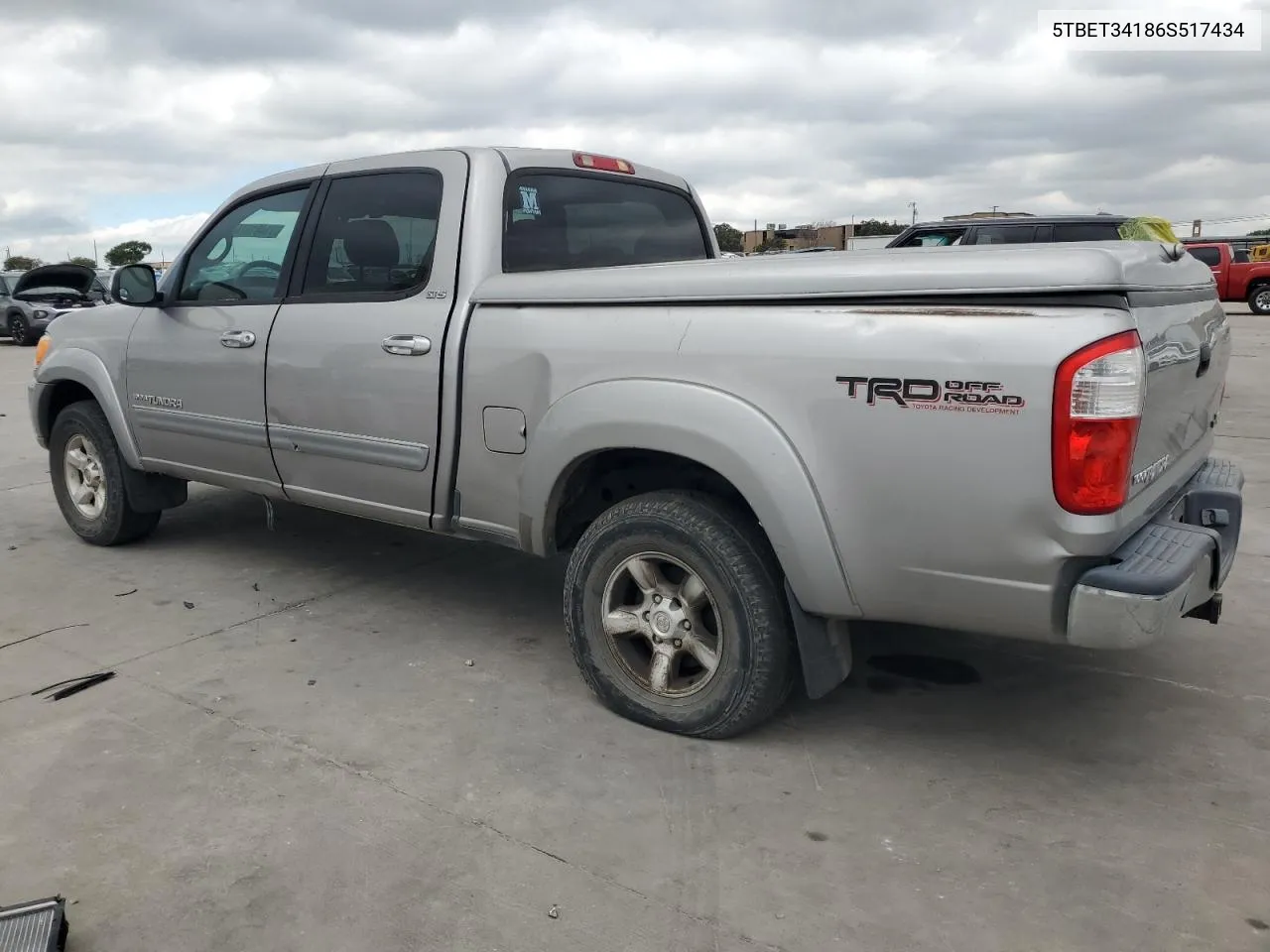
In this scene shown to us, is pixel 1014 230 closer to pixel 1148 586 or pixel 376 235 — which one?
pixel 376 235

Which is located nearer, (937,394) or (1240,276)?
(937,394)

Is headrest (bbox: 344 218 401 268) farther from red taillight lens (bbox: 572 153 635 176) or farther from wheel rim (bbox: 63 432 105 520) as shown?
wheel rim (bbox: 63 432 105 520)

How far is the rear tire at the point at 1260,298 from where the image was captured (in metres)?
22.6

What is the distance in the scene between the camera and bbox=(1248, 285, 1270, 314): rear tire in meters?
22.6

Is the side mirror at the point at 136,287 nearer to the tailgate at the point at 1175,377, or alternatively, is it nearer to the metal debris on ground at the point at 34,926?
the metal debris on ground at the point at 34,926

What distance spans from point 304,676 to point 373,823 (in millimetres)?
1124

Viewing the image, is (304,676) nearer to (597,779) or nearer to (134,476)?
(597,779)

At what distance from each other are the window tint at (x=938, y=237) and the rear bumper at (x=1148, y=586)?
870 cm

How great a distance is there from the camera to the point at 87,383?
5262mm

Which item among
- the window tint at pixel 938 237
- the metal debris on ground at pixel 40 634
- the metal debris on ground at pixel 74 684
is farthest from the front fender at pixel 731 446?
the window tint at pixel 938 237

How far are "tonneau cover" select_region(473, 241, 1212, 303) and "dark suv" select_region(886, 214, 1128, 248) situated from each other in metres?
6.74

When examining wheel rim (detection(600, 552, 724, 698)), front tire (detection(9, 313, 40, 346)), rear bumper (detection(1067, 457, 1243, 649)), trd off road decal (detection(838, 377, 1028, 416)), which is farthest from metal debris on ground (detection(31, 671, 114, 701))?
front tire (detection(9, 313, 40, 346))

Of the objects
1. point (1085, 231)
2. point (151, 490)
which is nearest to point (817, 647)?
point (151, 490)

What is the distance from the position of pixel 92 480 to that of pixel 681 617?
3.80 meters
